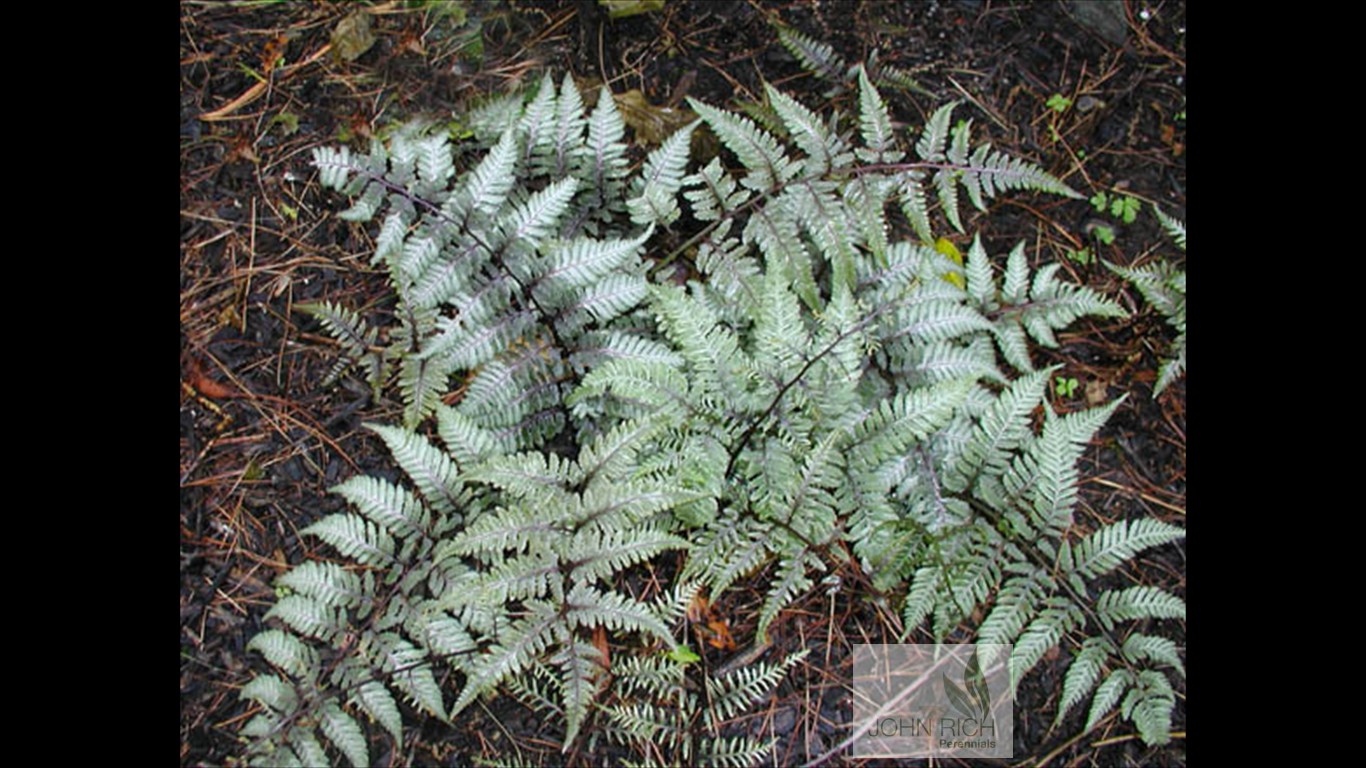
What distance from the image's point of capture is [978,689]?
12.6 ft

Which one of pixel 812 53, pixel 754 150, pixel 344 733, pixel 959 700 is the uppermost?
pixel 812 53

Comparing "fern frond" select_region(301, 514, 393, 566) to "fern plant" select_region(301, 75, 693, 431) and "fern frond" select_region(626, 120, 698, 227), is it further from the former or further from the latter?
"fern frond" select_region(626, 120, 698, 227)

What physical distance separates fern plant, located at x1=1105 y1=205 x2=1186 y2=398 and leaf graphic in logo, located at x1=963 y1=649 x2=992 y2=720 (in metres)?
1.43

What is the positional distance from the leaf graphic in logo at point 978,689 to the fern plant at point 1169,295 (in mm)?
1429

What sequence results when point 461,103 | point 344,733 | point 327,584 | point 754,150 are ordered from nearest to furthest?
point 344,733
point 327,584
point 754,150
point 461,103

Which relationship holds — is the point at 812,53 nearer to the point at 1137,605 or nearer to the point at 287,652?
the point at 1137,605

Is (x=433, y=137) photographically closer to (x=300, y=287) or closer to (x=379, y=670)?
(x=300, y=287)

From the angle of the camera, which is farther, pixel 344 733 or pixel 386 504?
pixel 386 504

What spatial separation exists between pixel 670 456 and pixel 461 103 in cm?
190

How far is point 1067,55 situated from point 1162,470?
195 centimetres

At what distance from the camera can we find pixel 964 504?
3.72m

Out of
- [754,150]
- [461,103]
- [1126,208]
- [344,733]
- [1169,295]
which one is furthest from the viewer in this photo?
[1126,208]

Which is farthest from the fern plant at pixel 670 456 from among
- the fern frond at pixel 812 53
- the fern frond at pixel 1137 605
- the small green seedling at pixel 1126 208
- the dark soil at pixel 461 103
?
the small green seedling at pixel 1126 208

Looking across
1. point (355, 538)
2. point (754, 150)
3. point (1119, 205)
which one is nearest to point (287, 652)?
point (355, 538)
